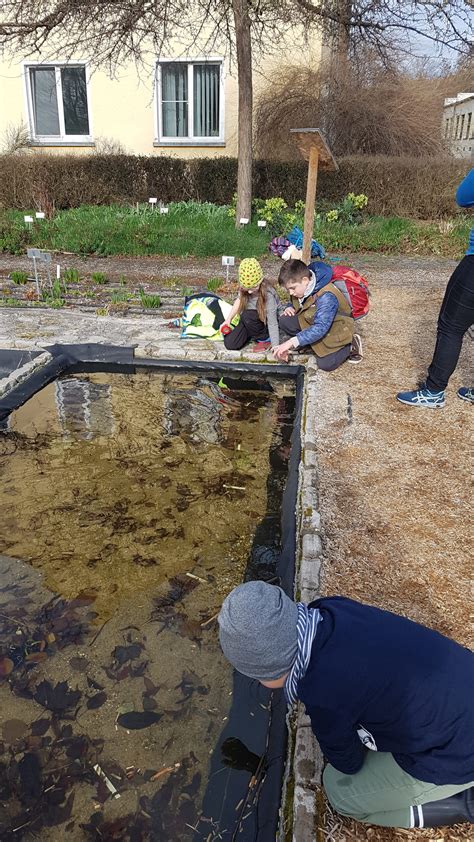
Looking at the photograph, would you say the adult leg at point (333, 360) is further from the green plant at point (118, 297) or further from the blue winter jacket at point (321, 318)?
the green plant at point (118, 297)

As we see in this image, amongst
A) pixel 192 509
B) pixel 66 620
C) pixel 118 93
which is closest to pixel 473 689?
pixel 66 620

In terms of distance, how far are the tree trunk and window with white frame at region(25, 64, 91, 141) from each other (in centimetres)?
523

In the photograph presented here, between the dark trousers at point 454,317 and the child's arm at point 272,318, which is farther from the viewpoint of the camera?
the child's arm at point 272,318

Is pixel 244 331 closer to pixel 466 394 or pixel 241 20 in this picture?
pixel 466 394

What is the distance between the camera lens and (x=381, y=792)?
164cm

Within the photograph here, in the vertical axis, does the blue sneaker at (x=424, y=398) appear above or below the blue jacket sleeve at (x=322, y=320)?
below

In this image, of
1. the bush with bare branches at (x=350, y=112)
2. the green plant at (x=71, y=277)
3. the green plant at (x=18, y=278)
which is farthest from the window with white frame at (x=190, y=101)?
the green plant at (x=18, y=278)

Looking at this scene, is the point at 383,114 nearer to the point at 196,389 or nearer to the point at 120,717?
the point at 196,389

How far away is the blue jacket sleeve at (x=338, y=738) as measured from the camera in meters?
1.48

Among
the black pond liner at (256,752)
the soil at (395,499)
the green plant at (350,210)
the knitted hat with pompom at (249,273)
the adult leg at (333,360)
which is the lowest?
the black pond liner at (256,752)

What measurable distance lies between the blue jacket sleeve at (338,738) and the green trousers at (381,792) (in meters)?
0.04

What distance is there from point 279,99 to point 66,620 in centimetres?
1366

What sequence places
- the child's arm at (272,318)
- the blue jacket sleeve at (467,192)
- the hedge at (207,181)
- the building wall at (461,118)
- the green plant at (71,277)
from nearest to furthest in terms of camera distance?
the blue jacket sleeve at (467,192), the child's arm at (272,318), the green plant at (71,277), the hedge at (207,181), the building wall at (461,118)

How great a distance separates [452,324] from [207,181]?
34.1ft
